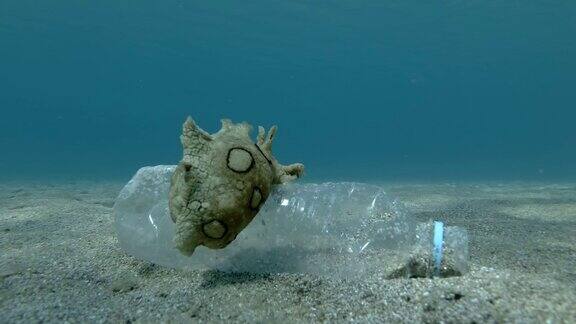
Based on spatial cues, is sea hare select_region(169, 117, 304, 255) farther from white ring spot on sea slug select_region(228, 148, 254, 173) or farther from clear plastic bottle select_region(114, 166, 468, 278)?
clear plastic bottle select_region(114, 166, 468, 278)

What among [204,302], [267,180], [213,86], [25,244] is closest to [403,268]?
[267,180]

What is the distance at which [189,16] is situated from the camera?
34281 millimetres

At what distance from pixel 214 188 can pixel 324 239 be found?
1.06 metres

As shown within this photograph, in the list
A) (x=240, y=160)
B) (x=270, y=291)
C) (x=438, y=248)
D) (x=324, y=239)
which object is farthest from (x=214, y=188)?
(x=438, y=248)

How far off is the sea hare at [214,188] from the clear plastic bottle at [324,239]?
0.40m

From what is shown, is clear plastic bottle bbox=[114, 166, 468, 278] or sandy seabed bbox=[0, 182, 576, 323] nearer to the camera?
sandy seabed bbox=[0, 182, 576, 323]

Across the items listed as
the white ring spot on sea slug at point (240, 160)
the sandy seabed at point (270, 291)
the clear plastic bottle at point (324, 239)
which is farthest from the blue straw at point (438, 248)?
the white ring spot on sea slug at point (240, 160)

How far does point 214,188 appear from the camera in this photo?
7.89 ft

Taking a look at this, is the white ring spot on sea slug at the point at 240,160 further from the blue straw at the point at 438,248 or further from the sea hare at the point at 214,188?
the blue straw at the point at 438,248

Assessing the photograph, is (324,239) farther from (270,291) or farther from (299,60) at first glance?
(299,60)

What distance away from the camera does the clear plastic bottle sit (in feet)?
8.92

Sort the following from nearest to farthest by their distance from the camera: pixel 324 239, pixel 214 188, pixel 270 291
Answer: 1. pixel 214 188
2. pixel 270 291
3. pixel 324 239

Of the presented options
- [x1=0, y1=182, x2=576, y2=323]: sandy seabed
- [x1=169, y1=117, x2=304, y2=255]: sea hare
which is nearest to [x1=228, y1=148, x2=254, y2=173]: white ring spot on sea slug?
[x1=169, y1=117, x2=304, y2=255]: sea hare

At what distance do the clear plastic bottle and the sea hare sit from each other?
0.40 m
